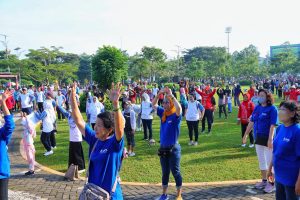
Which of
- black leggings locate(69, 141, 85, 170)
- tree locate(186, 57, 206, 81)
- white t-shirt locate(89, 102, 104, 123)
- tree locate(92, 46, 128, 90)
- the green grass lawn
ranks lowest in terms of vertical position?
the green grass lawn

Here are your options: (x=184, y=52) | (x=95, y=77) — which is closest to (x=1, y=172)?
(x=95, y=77)

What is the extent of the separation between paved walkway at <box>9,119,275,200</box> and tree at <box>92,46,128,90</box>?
14972 millimetres

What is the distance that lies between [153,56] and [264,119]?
45584mm

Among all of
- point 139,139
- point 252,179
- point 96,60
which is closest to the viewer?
point 252,179

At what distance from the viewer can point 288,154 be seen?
3.95m

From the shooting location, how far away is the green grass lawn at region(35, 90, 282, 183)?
726 centimetres

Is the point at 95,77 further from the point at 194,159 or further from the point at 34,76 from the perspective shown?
the point at 34,76

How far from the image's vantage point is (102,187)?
10.9 ft

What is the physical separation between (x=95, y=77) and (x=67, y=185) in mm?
16190

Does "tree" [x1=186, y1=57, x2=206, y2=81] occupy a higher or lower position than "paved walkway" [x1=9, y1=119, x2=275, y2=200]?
higher

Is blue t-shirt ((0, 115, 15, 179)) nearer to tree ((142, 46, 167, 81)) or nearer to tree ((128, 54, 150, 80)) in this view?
tree ((128, 54, 150, 80))

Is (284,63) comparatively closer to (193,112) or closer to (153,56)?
(153,56)

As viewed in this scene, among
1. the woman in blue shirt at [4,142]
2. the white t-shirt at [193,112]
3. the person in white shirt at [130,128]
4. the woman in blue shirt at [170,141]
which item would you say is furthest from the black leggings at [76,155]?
the white t-shirt at [193,112]

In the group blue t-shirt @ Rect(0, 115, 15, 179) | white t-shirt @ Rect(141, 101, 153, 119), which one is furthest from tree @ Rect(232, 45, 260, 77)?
blue t-shirt @ Rect(0, 115, 15, 179)
